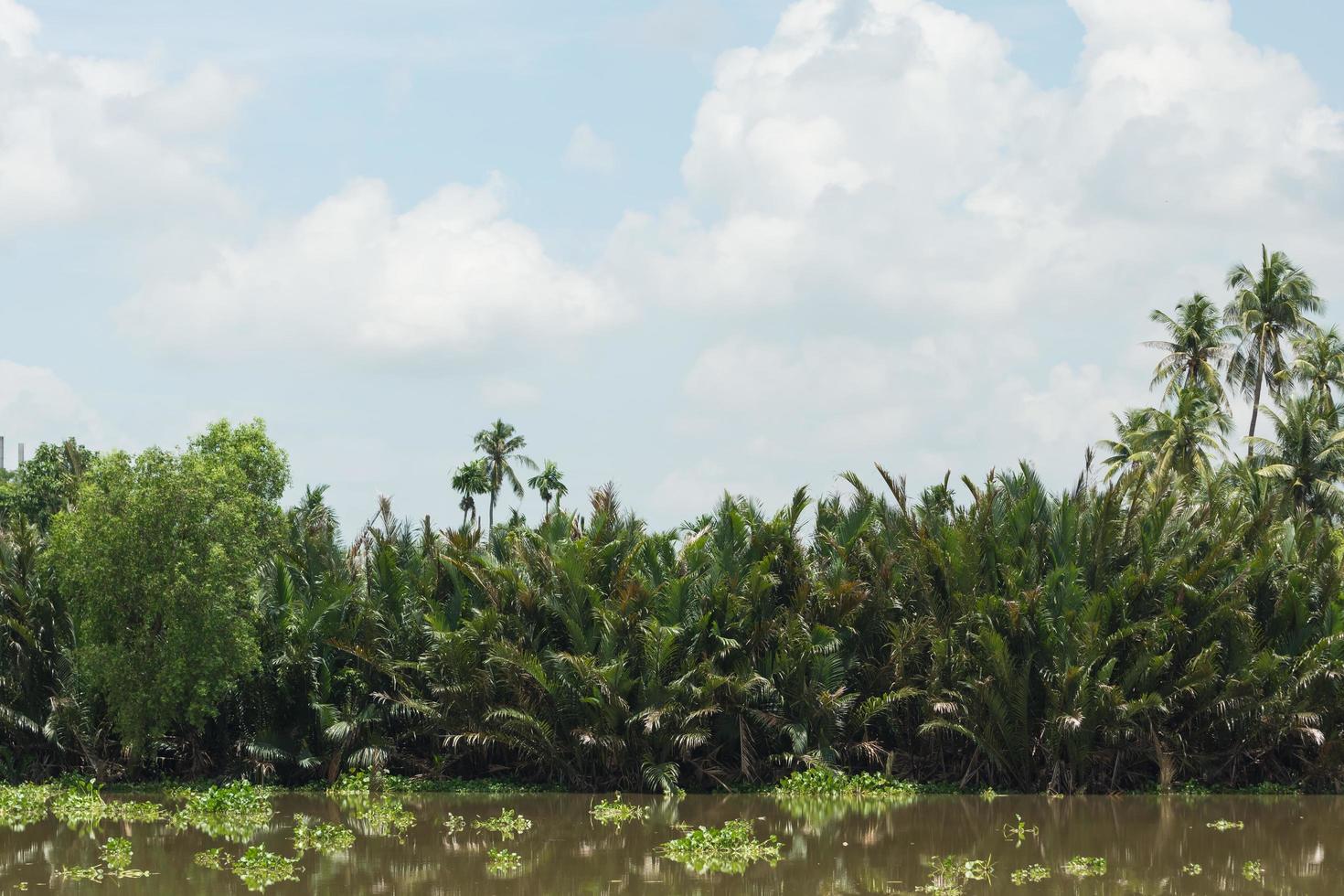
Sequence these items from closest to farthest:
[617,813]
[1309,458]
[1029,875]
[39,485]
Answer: [1029,875] < [617,813] < [1309,458] < [39,485]

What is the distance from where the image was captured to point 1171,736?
19344mm

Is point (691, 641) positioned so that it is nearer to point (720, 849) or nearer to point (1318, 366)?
point (720, 849)

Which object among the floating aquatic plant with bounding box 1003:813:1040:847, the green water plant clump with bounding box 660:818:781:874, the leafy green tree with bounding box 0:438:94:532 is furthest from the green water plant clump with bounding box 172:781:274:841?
the leafy green tree with bounding box 0:438:94:532

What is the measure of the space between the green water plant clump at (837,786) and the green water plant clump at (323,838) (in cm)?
625

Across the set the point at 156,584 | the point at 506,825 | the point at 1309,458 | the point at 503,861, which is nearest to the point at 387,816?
the point at 506,825

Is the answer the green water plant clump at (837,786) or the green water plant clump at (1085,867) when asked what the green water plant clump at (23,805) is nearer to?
the green water plant clump at (837,786)

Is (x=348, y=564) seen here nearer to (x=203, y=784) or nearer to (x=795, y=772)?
(x=203, y=784)

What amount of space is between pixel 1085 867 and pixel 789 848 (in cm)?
298

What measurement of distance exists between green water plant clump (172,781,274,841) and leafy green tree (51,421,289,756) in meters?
1.87

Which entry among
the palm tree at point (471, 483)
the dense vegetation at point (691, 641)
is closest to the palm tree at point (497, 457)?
the palm tree at point (471, 483)

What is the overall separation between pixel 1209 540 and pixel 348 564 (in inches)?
486

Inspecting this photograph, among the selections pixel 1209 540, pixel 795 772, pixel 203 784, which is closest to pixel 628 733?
pixel 795 772

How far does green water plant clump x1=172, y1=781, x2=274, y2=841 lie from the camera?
1633 centimetres

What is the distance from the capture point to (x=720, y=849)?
13836 mm
